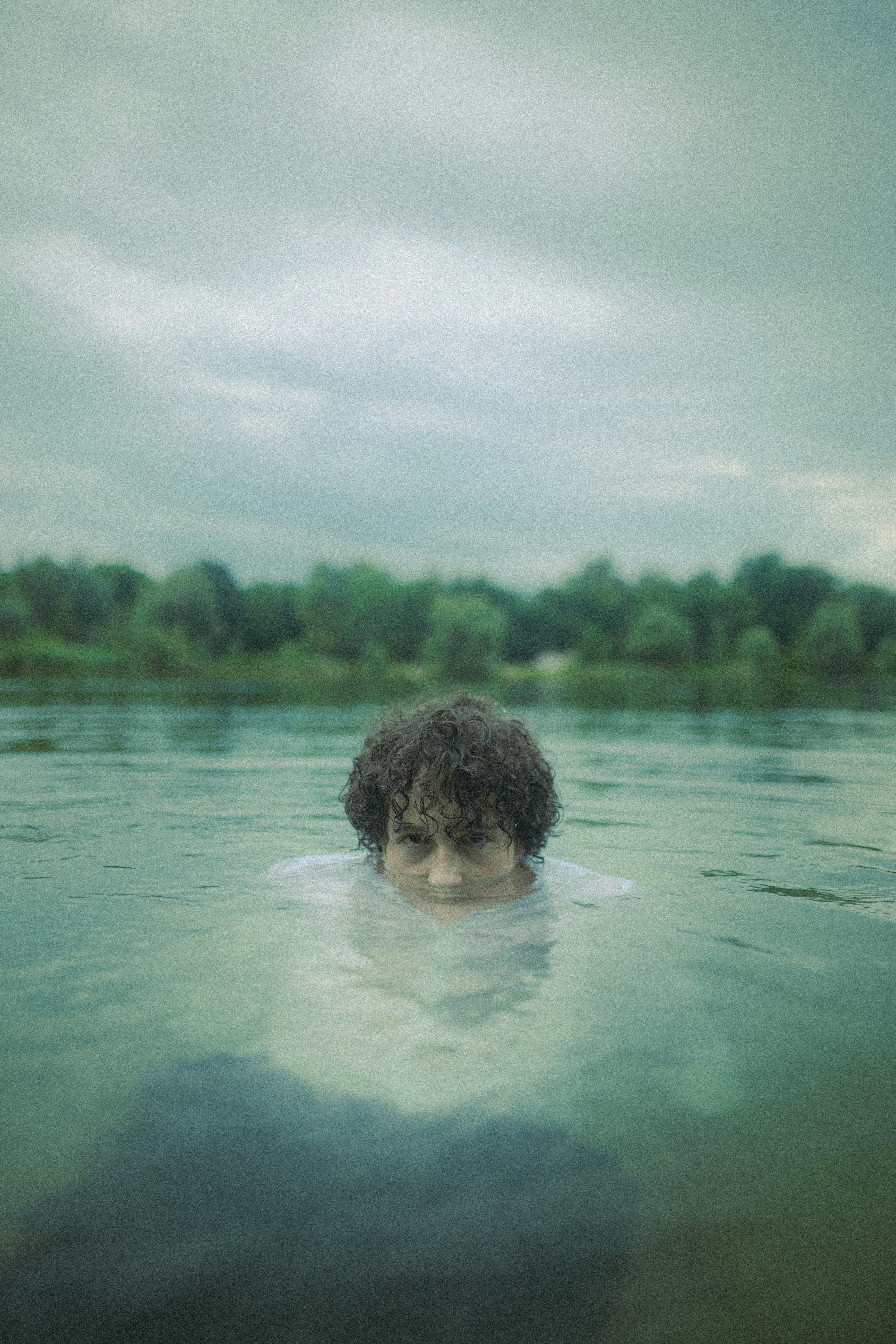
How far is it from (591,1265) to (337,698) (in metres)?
25.0

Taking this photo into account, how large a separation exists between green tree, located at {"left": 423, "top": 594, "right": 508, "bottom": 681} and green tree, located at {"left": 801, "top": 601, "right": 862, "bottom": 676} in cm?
2877

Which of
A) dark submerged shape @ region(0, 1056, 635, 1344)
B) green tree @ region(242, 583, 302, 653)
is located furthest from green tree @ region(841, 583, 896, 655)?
dark submerged shape @ region(0, 1056, 635, 1344)

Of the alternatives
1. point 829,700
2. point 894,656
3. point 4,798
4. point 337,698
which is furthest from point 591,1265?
point 894,656

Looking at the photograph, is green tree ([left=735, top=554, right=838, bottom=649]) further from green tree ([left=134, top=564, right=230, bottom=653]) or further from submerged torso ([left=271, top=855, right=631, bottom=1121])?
submerged torso ([left=271, top=855, right=631, bottom=1121])

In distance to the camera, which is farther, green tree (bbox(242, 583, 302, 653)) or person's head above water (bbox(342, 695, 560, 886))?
green tree (bbox(242, 583, 302, 653))

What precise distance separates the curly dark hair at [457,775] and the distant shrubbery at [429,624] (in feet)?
122

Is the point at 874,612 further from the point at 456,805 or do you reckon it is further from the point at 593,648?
the point at 456,805

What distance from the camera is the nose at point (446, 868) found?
3562 mm

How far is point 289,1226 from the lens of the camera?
1684mm

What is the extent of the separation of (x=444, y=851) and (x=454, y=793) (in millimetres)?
256

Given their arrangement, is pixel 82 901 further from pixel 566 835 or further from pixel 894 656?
pixel 894 656

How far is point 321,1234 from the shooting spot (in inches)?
65.7

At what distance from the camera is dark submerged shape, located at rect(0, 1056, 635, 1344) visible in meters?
1.46

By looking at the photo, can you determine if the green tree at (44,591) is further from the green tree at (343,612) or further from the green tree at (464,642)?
the green tree at (464,642)
